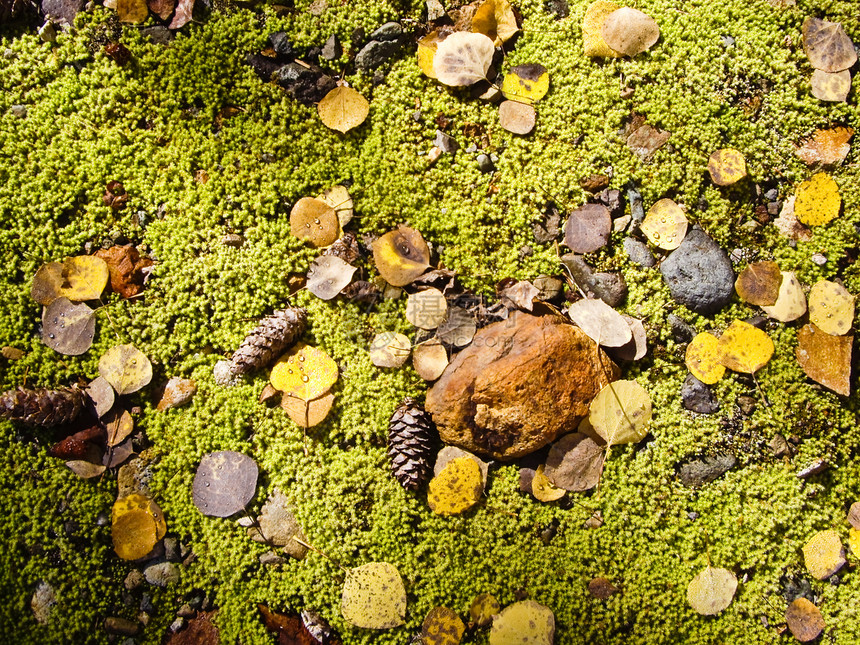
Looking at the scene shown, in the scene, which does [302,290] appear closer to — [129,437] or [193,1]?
[129,437]

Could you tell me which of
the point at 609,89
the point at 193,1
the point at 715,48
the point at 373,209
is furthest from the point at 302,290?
the point at 715,48

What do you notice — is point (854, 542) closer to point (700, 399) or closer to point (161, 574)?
point (700, 399)

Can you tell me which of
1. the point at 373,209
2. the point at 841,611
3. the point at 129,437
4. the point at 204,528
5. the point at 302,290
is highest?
the point at 373,209

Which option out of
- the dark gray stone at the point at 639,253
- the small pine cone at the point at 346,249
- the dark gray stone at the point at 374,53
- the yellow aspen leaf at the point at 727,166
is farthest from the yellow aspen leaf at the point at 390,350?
the yellow aspen leaf at the point at 727,166

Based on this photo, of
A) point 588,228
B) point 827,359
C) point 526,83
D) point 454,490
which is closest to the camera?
point 454,490

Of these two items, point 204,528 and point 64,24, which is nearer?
point 204,528

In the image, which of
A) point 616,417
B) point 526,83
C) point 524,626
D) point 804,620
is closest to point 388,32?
point 526,83
